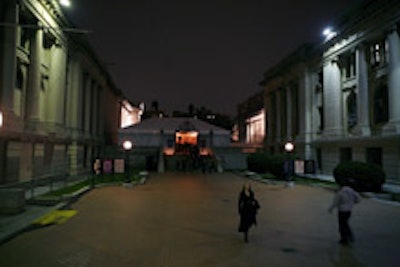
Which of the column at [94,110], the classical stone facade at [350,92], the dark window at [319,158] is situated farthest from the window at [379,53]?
the column at [94,110]

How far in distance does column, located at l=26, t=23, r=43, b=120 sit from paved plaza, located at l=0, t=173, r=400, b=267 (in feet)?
36.8

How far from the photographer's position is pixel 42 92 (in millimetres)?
26406

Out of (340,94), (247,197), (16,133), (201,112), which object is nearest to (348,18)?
(340,94)

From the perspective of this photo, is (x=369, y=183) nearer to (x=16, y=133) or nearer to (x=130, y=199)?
(x=130, y=199)

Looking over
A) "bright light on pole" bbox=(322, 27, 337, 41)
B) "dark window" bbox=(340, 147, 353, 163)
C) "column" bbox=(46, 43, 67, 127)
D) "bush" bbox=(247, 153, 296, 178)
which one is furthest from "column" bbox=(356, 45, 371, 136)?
"column" bbox=(46, 43, 67, 127)

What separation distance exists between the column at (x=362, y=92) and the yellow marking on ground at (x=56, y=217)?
25.4 m

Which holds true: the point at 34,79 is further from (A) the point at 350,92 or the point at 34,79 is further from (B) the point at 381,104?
(A) the point at 350,92

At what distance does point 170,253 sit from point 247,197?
272cm

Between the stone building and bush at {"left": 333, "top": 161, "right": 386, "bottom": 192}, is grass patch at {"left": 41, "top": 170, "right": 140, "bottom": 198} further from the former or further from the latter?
the stone building

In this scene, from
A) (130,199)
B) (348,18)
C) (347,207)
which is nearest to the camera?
(347,207)

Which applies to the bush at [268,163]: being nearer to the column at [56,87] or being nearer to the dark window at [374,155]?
the dark window at [374,155]

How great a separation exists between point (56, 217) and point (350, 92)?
29937mm

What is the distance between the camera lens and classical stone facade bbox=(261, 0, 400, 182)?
82.0ft

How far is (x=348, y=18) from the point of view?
3025 centimetres
